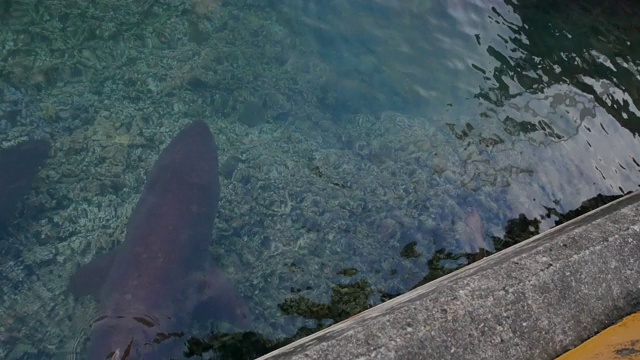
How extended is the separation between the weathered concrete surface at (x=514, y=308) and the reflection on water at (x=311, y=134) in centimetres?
119

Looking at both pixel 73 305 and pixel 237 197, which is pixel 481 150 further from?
pixel 73 305

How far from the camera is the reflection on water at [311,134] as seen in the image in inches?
191

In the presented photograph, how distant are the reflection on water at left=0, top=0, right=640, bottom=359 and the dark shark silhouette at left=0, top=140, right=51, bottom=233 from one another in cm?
11

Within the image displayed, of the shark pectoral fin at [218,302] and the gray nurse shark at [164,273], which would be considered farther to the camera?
the shark pectoral fin at [218,302]

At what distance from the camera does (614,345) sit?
3457 mm

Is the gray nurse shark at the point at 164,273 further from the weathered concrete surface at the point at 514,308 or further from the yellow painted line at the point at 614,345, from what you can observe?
the yellow painted line at the point at 614,345

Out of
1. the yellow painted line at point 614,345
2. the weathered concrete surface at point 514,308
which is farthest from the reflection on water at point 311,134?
the yellow painted line at point 614,345

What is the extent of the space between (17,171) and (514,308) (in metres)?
4.17

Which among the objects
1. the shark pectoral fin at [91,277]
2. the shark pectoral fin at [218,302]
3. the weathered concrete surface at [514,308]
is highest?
the weathered concrete surface at [514,308]

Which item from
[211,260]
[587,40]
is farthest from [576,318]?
[587,40]

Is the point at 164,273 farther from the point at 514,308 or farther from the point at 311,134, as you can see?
the point at 514,308

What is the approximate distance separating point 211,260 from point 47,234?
1363mm

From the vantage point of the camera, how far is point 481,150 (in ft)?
20.6

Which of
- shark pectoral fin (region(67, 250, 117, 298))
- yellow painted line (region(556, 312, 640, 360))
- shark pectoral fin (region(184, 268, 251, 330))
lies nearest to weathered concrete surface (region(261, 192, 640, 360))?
yellow painted line (region(556, 312, 640, 360))
